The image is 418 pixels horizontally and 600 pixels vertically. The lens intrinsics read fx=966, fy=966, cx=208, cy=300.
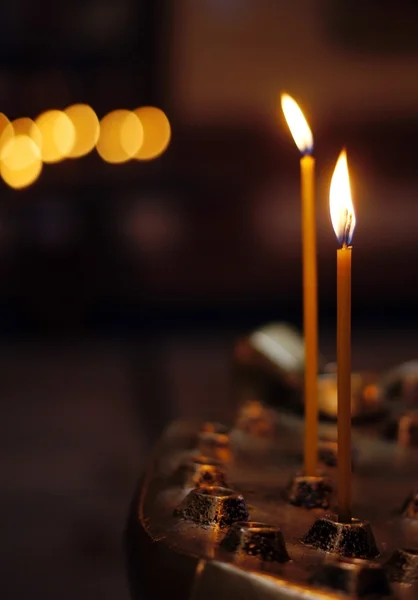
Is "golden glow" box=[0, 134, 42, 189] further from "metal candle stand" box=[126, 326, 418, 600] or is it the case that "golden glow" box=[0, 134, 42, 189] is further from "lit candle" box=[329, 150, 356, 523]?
"lit candle" box=[329, 150, 356, 523]

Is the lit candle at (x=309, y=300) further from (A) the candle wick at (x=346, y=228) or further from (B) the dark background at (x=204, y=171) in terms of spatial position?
(B) the dark background at (x=204, y=171)

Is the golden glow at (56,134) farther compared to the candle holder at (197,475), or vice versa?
the golden glow at (56,134)

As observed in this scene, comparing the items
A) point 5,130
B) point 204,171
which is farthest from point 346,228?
point 204,171

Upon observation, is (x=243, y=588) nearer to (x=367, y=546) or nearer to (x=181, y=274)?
(x=367, y=546)

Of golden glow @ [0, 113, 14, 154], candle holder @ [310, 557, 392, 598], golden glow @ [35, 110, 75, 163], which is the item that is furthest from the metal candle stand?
golden glow @ [35, 110, 75, 163]

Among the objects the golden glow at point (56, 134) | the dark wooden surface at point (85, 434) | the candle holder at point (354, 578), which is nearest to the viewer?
the candle holder at point (354, 578)

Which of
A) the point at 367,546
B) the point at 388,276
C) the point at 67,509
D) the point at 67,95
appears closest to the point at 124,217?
the point at 67,95

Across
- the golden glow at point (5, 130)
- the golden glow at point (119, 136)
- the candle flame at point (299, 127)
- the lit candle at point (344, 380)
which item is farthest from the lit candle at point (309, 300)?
the golden glow at point (119, 136)
